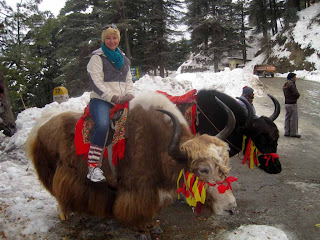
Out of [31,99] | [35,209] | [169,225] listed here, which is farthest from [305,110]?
[31,99]

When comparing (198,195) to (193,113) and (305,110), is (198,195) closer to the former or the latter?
(193,113)

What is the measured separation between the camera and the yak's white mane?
2.98 meters

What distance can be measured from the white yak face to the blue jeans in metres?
1.05

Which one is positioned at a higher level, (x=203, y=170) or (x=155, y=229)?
(x=203, y=170)

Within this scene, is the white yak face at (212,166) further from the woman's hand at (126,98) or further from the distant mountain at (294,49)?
the distant mountain at (294,49)

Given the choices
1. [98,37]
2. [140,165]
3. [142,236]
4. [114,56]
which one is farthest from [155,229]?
[98,37]

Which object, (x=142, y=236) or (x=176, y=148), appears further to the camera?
(x=142, y=236)

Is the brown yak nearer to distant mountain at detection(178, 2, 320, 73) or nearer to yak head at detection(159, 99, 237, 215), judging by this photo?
yak head at detection(159, 99, 237, 215)

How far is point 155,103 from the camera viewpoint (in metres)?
3.04

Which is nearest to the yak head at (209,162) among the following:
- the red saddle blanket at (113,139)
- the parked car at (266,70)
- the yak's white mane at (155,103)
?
the yak's white mane at (155,103)

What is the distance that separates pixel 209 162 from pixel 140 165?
2.93 ft

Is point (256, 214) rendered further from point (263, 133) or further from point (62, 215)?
point (62, 215)

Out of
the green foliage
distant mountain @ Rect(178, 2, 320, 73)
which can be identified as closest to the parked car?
distant mountain @ Rect(178, 2, 320, 73)

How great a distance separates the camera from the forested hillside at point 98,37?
769 centimetres
